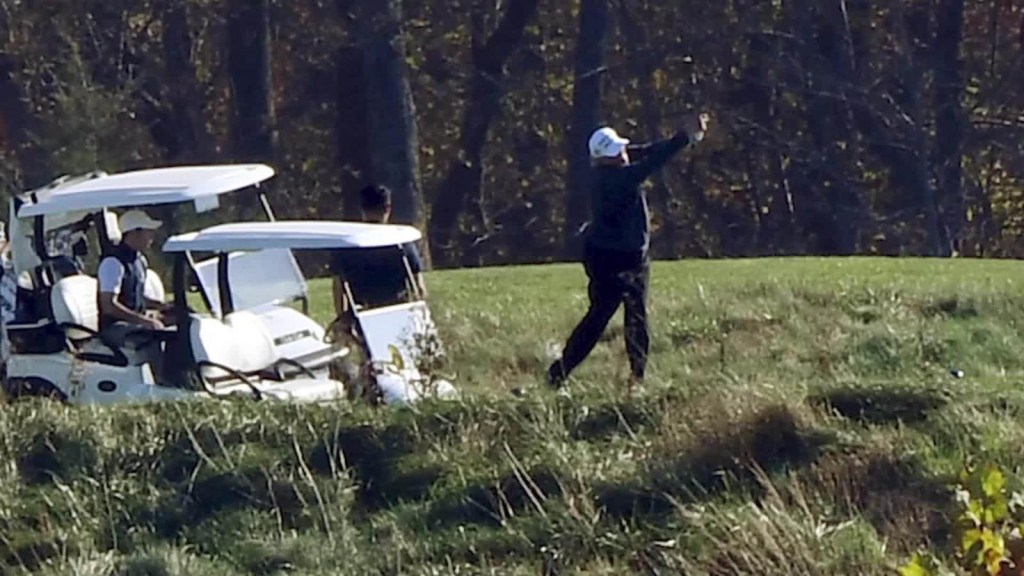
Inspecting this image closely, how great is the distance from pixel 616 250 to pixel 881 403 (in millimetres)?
3162

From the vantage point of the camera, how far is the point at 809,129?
3177 cm

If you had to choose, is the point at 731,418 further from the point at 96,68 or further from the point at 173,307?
the point at 96,68

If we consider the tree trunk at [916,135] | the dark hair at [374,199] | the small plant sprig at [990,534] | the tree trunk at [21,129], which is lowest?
the tree trunk at [916,135]

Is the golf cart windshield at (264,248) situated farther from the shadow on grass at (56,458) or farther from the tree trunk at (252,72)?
the tree trunk at (252,72)

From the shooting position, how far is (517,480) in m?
8.62

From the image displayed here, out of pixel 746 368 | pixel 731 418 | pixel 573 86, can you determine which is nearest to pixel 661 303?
pixel 746 368

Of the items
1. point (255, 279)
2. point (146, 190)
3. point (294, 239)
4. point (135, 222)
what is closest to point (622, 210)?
point (294, 239)

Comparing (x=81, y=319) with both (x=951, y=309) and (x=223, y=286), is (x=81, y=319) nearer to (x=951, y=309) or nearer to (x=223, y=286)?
(x=223, y=286)

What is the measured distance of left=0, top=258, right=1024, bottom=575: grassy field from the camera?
8.17 meters

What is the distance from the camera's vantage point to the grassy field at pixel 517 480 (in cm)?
817

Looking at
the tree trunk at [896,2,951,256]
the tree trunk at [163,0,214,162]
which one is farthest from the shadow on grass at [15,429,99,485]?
the tree trunk at [163,0,214,162]

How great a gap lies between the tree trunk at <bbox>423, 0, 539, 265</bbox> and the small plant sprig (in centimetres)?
2559

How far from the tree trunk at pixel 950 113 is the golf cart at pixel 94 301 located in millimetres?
18887

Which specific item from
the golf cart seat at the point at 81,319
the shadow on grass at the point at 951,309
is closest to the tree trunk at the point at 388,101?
the shadow on grass at the point at 951,309
